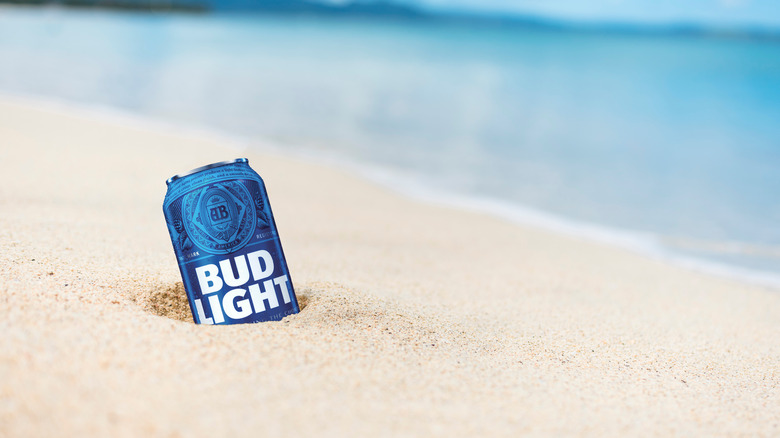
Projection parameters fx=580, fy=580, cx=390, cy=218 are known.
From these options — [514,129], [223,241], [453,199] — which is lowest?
[453,199]

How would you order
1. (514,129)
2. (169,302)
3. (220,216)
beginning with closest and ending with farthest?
(220,216) → (169,302) → (514,129)

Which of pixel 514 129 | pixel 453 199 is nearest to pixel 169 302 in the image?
pixel 453 199

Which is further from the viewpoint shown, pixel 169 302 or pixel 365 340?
pixel 169 302

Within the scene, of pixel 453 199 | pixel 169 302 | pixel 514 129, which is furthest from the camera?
pixel 514 129

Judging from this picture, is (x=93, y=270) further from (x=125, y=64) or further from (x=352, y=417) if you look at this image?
(x=125, y=64)

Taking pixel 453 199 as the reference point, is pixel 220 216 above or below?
above

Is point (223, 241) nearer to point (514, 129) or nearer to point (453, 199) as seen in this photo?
point (453, 199)
